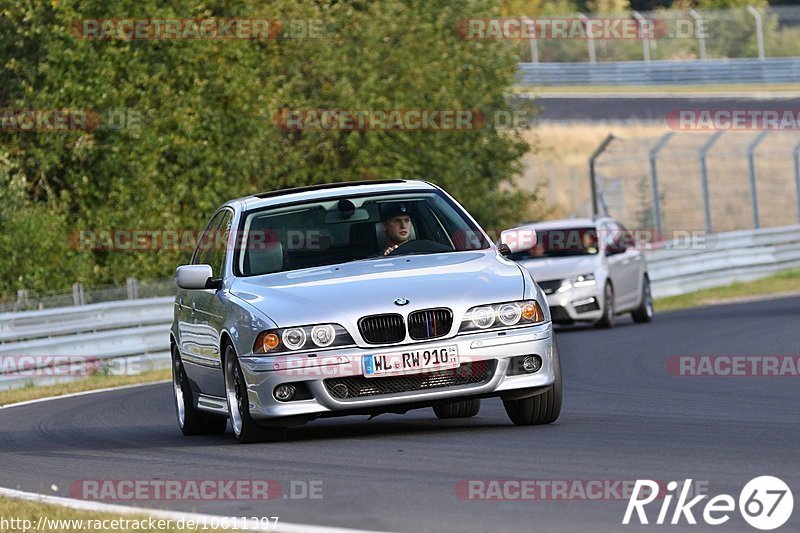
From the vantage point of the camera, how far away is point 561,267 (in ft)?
78.6

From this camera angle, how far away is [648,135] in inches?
1980

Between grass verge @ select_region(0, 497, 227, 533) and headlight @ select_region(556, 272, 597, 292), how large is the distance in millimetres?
15826

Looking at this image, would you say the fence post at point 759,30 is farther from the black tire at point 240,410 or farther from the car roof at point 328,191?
the black tire at point 240,410

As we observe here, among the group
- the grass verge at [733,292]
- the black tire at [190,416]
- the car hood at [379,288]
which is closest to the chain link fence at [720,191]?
the grass verge at [733,292]

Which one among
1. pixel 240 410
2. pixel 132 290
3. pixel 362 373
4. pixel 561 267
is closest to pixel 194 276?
pixel 240 410

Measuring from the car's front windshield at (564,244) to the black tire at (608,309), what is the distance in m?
0.67

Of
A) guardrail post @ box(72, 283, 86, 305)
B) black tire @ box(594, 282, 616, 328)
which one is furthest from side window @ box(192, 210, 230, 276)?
black tire @ box(594, 282, 616, 328)

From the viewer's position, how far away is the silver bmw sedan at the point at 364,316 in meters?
10.1

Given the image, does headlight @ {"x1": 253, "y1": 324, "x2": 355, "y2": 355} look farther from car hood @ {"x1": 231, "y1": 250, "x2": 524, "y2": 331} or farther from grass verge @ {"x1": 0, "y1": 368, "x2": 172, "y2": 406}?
grass verge @ {"x1": 0, "y1": 368, "x2": 172, "y2": 406}

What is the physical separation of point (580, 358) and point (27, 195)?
1347cm

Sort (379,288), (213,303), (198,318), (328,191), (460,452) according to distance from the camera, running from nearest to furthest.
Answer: (460,452), (379,288), (213,303), (328,191), (198,318)

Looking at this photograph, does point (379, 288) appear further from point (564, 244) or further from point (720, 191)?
point (720, 191)

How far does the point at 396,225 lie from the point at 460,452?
90.8 inches

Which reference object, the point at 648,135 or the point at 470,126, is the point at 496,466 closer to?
the point at 470,126
